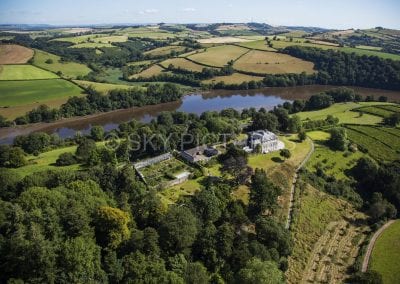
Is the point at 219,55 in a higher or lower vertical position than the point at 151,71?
higher

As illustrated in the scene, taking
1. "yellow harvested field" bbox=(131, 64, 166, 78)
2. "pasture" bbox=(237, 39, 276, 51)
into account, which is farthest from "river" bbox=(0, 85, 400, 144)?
"pasture" bbox=(237, 39, 276, 51)

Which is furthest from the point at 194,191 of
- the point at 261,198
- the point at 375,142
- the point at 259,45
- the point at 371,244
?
the point at 259,45

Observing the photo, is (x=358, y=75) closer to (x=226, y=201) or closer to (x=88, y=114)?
(x=88, y=114)

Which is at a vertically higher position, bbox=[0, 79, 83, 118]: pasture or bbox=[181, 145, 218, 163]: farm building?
bbox=[181, 145, 218, 163]: farm building

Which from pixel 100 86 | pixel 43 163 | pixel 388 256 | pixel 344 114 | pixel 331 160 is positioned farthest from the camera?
pixel 100 86

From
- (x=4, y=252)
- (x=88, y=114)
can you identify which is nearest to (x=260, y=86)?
(x=88, y=114)

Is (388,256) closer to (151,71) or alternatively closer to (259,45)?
(151,71)

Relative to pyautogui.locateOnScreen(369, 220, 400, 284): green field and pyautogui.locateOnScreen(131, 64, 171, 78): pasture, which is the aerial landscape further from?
pyautogui.locateOnScreen(131, 64, 171, 78): pasture
